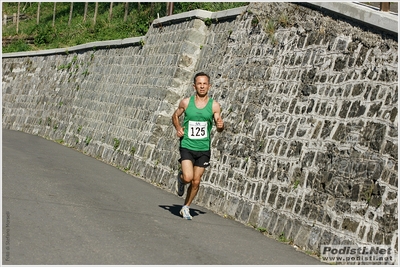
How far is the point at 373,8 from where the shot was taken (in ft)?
33.9

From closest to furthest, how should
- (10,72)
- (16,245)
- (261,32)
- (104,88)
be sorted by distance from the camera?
(16,245)
(261,32)
(104,88)
(10,72)

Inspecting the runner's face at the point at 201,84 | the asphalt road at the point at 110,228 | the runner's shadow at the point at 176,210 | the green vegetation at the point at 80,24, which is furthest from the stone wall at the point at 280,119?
the green vegetation at the point at 80,24

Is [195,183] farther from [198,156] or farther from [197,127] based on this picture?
[197,127]

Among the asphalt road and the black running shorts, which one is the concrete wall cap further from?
the asphalt road

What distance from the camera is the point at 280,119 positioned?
36.2 ft

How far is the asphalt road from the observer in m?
7.68

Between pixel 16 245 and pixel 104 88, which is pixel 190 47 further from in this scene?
pixel 16 245

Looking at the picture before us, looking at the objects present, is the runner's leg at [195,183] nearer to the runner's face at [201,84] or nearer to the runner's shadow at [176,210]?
the runner's shadow at [176,210]

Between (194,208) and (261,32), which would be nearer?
(194,208)

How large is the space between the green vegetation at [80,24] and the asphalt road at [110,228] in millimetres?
13642

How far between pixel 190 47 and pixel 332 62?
5630 mm

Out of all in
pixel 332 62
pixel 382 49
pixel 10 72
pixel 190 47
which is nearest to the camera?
pixel 382 49

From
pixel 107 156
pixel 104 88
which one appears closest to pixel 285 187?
pixel 107 156

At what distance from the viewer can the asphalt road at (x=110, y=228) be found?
768 cm
